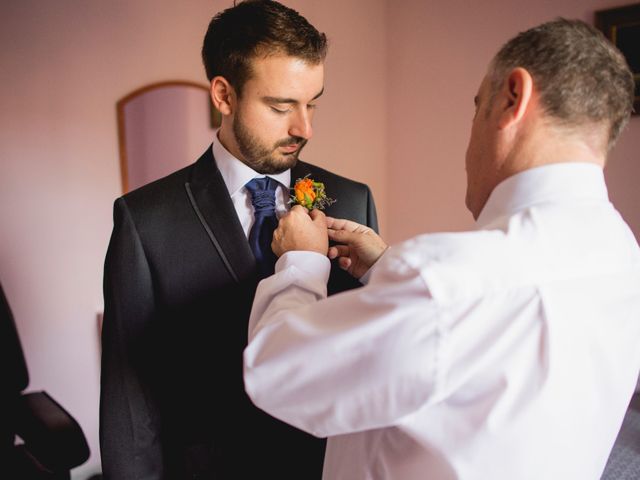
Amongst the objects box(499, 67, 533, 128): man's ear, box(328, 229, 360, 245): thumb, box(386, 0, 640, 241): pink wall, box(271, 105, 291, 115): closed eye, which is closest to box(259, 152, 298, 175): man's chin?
box(271, 105, 291, 115): closed eye

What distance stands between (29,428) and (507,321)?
1609mm

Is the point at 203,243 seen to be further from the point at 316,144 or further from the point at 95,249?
the point at 316,144

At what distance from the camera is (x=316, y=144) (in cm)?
317

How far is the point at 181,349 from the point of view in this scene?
48.2 inches

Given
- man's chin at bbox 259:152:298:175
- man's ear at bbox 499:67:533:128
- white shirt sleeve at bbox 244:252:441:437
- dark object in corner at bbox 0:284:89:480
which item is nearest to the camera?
white shirt sleeve at bbox 244:252:441:437

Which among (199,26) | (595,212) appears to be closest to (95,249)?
(199,26)

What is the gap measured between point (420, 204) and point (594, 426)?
2775 millimetres

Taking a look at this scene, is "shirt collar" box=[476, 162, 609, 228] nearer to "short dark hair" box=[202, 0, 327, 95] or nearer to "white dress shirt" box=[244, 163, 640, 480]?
"white dress shirt" box=[244, 163, 640, 480]

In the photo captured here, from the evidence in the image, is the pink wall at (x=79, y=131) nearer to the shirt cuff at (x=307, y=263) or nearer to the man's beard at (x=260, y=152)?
the man's beard at (x=260, y=152)

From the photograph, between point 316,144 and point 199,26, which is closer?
point 199,26

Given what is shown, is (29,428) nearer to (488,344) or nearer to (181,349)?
(181,349)

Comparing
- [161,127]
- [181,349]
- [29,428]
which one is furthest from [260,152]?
[161,127]

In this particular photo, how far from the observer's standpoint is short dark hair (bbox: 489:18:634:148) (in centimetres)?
79

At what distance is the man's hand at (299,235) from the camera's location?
1.11 metres
